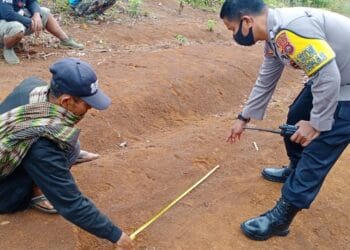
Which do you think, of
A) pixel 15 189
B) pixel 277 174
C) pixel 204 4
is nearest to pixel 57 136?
pixel 15 189

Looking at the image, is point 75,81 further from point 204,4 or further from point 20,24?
point 204,4

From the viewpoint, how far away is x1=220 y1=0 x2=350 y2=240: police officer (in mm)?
2286

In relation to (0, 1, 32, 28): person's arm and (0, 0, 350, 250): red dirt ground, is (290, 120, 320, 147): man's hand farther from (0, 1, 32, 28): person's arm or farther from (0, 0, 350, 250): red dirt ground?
(0, 1, 32, 28): person's arm

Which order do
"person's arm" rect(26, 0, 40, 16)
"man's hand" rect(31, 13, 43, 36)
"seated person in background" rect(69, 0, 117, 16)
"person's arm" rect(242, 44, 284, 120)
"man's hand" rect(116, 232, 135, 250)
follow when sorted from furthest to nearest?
"seated person in background" rect(69, 0, 117, 16) < "person's arm" rect(26, 0, 40, 16) < "man's hand" rect(31, 13, 43, 36) < "person's arm" rect(242, 44, 284, 120) < "man's hand" rect(116, 232, 135, 250)

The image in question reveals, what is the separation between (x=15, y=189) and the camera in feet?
8.75

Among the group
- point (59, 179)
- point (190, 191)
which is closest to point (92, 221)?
point (59, 179)

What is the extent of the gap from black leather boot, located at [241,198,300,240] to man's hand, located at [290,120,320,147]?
468 mm

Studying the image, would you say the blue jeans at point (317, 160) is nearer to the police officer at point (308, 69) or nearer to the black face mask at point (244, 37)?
the police officer at point (308, 69)

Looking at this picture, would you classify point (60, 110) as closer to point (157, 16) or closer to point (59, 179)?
point (59, 179)

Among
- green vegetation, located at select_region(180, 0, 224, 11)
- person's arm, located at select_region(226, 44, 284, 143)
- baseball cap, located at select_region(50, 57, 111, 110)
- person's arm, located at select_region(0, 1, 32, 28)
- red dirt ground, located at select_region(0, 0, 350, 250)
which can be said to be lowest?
green vegetation, located at select_region(180, 0, 224, 11)

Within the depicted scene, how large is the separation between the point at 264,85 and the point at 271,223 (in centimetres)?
94

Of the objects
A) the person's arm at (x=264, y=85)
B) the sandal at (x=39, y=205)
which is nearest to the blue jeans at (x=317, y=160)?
the person's arm at (x=264, y=85)

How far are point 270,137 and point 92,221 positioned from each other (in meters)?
2.57

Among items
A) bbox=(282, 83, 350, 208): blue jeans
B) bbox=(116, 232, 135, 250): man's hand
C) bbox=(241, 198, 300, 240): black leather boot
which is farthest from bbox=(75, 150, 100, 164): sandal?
bbox=(282, 83, 350, 208): blue jeans
